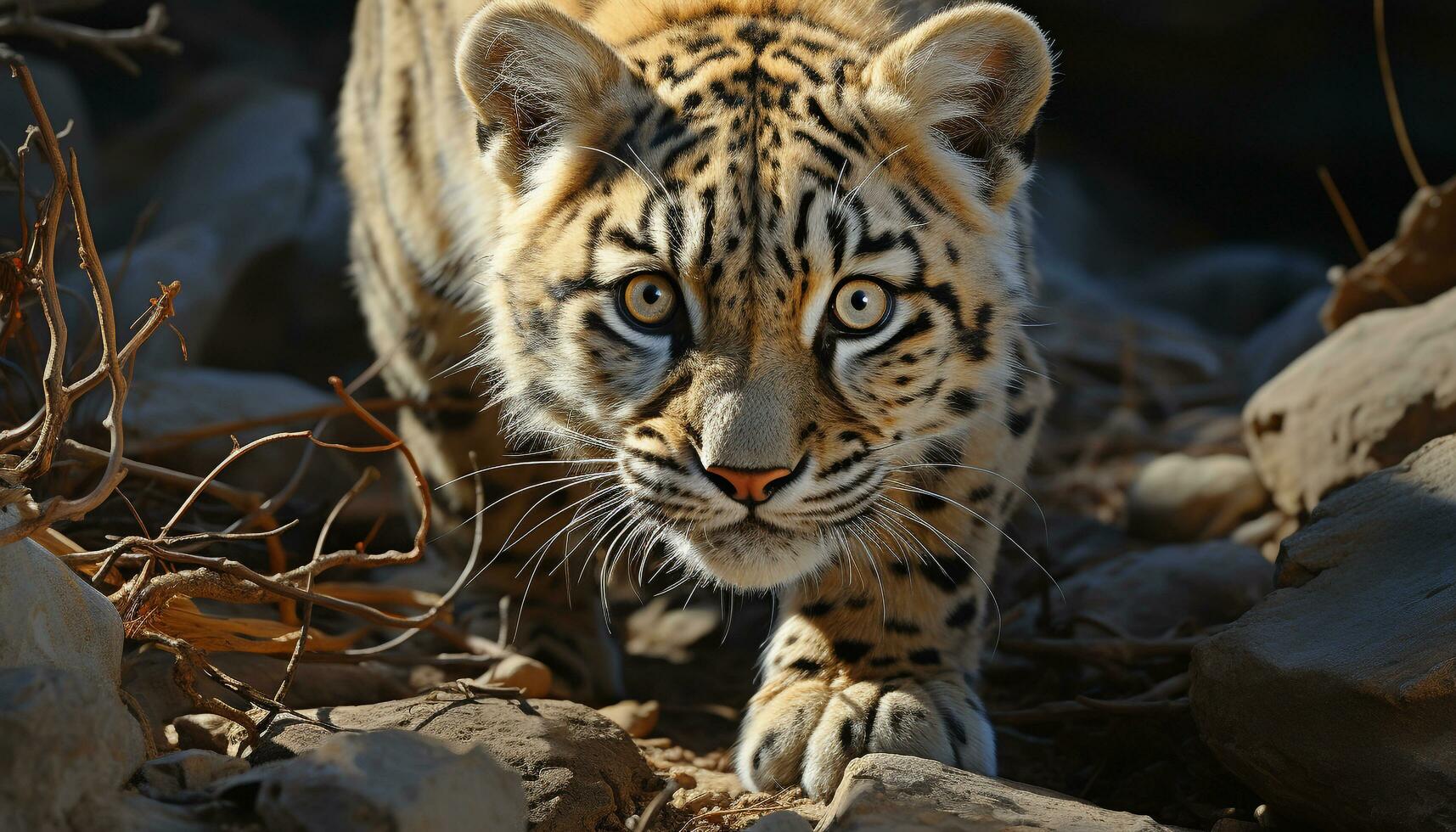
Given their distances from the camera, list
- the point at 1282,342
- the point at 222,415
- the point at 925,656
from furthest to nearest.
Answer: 1. the point at 1282,342
2. the point at 222,415
3. the point at 925,656

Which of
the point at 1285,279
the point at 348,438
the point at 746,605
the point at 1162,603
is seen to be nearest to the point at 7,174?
the point at 348,438

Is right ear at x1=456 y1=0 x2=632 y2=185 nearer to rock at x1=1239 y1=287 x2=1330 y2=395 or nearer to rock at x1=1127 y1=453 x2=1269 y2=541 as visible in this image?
Result: rock at x1=1127 y1=453 x2=1269 y2=541

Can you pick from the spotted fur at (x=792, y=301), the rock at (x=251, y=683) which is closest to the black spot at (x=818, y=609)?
the spotted fur at (x=792, y=301)

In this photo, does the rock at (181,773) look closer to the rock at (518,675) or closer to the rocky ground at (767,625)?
the rocky ground at (767,625)

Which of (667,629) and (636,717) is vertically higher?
(636,717)

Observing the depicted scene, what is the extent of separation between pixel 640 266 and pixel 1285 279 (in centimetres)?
786

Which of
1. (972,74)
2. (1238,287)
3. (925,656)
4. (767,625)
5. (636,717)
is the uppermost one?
(972,74)

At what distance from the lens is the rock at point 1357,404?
3959 mm

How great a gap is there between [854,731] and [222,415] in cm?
316

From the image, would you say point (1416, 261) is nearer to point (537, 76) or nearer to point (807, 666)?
point (807, 666)

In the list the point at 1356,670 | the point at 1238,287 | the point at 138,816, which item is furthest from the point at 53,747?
the point at 1238,287

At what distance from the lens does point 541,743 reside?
2.88 m

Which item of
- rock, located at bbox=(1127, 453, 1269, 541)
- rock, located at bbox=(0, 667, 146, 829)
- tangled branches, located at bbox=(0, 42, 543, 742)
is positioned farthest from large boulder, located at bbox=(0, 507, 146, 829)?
rock, located at bbox=(1127, 453, 1269, 541)

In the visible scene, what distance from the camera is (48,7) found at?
14.5 feet
